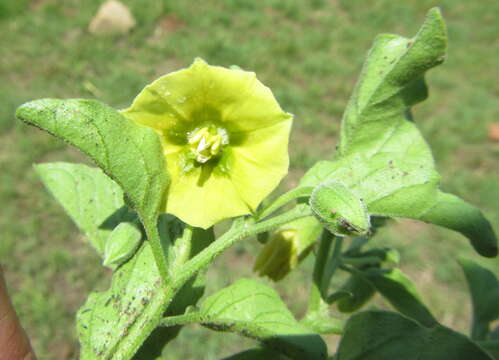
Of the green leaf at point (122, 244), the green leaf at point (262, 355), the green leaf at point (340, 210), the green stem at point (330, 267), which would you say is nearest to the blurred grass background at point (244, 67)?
the green stem at point (330, 267)

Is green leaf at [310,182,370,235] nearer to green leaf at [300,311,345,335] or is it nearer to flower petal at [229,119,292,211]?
flower petal at [229,119,292,211]

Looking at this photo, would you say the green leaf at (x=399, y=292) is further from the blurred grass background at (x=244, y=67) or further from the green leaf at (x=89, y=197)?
the blurred grass background at (x=244, y=67)

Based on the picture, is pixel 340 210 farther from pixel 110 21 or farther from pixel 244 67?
pixel 110 21

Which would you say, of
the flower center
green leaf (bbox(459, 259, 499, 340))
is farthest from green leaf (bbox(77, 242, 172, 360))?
green leaf (bbox(459, 259, 499, 340))

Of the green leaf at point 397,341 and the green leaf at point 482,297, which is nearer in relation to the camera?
the green leaf at point 397,341

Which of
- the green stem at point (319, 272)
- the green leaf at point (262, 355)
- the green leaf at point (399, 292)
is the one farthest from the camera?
the green leaf at point (399, 292)

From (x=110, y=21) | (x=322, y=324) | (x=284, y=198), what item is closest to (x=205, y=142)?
(x=284, y=198)
